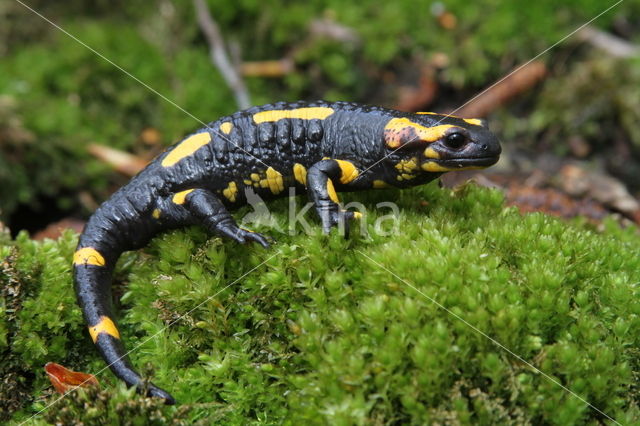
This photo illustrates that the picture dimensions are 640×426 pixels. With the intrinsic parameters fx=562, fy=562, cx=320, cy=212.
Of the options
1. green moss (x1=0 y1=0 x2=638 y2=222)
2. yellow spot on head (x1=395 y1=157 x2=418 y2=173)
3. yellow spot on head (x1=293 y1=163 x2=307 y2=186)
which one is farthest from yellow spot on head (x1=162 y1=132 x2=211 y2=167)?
green moss (x1=0 y1=0 x2=638 y2=222)

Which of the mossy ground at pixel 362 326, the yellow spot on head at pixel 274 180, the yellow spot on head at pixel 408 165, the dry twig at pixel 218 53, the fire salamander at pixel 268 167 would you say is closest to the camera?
the mossy ground at pixel 362 326

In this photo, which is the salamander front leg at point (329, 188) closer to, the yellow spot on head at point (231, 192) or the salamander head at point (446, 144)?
the salamander head at point (446, 144)

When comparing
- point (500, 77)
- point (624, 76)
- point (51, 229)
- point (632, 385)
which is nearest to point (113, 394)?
point (632, 385)

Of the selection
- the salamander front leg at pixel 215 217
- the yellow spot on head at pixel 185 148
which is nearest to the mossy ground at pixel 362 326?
the salamander front leg at pixel 215 217

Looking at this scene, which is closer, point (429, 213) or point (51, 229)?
point (429, 213)

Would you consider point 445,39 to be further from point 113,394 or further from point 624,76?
point 113,394
